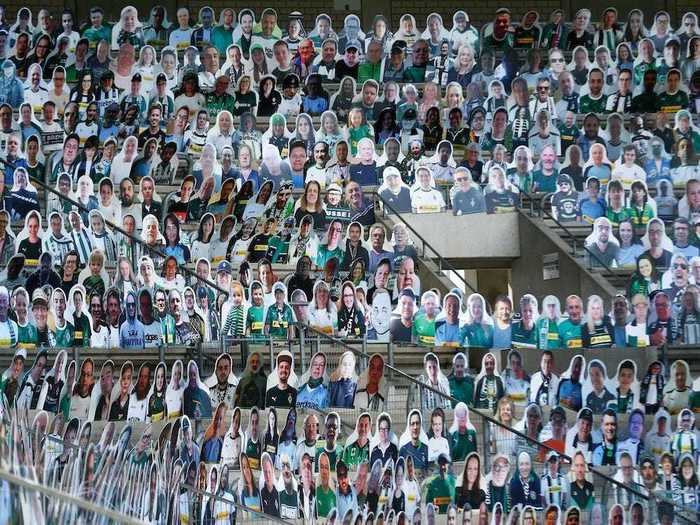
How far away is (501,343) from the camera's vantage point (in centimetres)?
1387

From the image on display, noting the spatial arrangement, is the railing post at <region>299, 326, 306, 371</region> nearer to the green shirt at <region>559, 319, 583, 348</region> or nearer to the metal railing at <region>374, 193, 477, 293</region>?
the metal railing at <region>374, 193, 477, 293</region>

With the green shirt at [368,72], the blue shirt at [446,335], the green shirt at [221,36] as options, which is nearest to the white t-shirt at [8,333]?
the blue shirt at [446,335]

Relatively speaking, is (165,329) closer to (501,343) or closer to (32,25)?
(501,343)

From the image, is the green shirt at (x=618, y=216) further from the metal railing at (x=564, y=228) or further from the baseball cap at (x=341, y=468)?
the baseball cap at (x=341, y=468)

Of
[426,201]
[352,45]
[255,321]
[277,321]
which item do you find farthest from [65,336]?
[352,45]

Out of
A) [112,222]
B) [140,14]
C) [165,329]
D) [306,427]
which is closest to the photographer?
[306,427]

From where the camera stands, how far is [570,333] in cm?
1399

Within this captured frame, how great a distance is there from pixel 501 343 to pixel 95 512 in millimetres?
9578

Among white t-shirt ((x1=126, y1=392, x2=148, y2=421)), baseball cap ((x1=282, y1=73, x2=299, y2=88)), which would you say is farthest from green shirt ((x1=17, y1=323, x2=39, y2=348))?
baseball cap ((x1=282, y1=73, x2=299, y2=88))

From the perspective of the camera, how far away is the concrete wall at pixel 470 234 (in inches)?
619

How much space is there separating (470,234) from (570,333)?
7.79 feet

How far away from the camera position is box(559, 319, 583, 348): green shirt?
14.0 meters

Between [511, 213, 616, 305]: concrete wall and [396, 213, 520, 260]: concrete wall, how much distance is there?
0.15 meters

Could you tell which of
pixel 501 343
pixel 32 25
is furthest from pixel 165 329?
pixel 32 25
